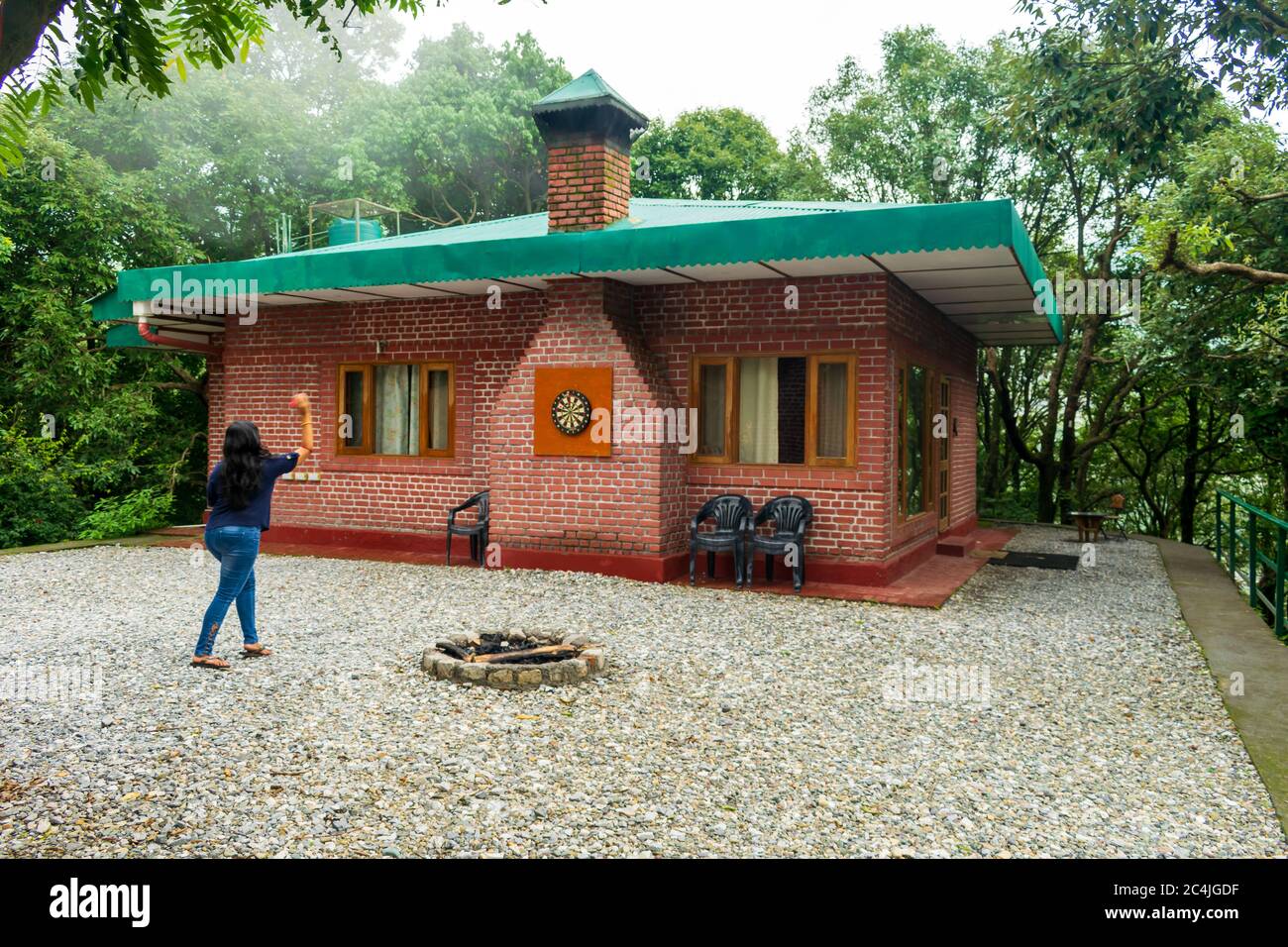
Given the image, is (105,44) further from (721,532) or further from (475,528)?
(475,528)

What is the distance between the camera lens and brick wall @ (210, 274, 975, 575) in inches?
369

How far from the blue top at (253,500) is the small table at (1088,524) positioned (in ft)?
37.5

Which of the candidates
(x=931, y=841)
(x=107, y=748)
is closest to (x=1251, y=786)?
(x=931, y=841)

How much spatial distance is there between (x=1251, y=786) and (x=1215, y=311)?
1109cm

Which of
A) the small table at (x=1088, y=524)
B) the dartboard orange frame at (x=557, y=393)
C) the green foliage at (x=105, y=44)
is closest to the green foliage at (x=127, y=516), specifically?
the dartboard orange frame at (x=557, y=393)

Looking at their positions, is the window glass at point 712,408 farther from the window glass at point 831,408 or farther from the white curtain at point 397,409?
the white curtain at point 397,409

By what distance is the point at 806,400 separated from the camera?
9664 mm

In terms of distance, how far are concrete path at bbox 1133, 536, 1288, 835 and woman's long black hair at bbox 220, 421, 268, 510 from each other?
5.48 m

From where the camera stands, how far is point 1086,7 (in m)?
9.73

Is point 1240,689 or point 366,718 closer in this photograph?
point 366,718

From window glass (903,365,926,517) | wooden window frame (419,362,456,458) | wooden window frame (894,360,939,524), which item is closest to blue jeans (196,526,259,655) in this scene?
wooden window frame (419,362,456,458)

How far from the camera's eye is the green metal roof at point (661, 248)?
24.6 feet
